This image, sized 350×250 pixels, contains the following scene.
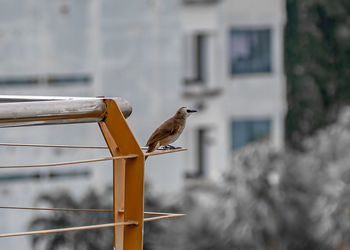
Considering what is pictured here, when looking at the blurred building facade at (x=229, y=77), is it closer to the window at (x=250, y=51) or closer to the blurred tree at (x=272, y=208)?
the window at (x=250, y=51)

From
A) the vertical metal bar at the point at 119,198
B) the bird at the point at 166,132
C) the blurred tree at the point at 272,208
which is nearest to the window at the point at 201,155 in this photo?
the blurred tree at the point at 272,208

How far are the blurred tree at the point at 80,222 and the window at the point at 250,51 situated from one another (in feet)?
23.1

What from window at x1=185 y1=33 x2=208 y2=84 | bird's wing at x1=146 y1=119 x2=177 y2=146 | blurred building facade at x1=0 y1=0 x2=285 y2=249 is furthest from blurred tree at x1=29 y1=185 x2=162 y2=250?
bird's wing at x1=146 y1=119 x2=177 y2=146

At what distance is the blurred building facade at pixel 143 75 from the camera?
22.1 meters

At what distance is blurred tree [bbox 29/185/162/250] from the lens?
18828 mm

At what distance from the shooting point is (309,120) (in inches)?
1609

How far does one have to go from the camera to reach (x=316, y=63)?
4069 cm

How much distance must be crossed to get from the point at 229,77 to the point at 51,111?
22.3 metres

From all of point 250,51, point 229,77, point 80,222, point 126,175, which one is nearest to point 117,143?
point 126,175

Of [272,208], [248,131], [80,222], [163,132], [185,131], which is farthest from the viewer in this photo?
[248,131]

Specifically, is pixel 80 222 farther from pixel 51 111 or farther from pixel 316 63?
pixel 316 63

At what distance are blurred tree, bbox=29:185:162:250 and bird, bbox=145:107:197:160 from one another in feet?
38.3

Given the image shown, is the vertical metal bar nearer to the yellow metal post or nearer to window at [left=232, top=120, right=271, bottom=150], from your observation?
the yellow metal post

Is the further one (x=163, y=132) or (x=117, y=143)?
(x=163, y=132)
